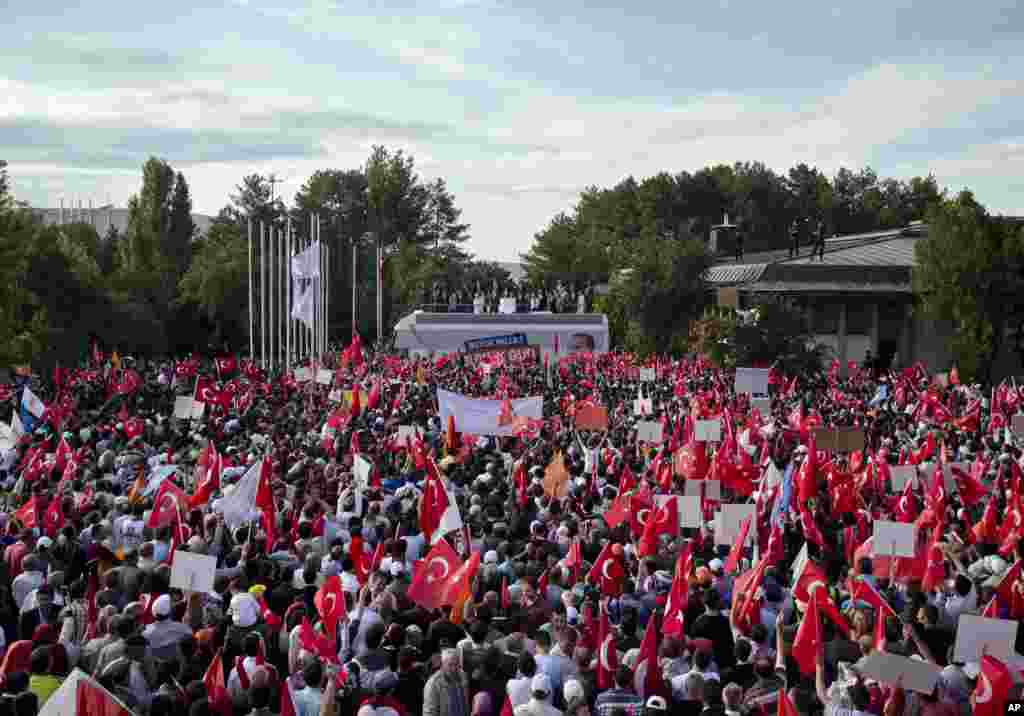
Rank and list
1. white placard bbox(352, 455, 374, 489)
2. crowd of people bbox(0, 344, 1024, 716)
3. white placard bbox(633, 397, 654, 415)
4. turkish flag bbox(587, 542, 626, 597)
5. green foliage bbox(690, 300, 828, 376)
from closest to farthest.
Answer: crowd of people bbox(0, 344, 1024, 716)
turkish flag bbox(587, 542, 626, 597)
white placard bbox(352, 455, 374, 489)
white placard bbox(633, 397, 654, 415)
green foliage bbox(690, 300, 828, 376)

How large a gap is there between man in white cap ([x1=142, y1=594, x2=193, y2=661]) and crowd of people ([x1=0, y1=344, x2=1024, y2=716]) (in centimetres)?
2

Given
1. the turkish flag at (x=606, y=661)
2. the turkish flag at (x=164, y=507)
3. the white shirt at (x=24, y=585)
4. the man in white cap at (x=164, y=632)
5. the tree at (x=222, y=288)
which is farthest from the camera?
the tree at (x=222, y=288)

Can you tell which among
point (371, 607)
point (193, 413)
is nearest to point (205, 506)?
point (371, 607)

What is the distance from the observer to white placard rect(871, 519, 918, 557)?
11.1 meters

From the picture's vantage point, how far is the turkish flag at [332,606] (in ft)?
29.3

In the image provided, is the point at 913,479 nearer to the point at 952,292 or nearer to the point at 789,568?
the point at 789,568

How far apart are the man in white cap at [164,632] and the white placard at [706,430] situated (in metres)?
10.5

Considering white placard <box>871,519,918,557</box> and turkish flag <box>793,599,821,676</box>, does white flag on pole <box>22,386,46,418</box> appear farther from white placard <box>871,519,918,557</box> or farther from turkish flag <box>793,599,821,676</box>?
turkish flag <box>793,599,821,676</box>

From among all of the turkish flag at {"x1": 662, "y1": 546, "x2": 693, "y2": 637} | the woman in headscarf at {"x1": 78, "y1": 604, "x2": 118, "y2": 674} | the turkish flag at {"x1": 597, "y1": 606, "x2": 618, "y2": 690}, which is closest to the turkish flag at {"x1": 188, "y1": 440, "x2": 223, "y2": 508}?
the woman in headscarf at {"x1": 78, "y1": 604, "x2": 118, "y2": 674}

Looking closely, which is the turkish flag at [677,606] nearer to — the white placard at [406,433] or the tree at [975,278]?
the white placard at [406,433]

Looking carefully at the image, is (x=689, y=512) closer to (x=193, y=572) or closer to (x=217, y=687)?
(x=193, y=572)

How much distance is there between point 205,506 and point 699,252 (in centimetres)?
3796

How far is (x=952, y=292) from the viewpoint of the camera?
44.1 m

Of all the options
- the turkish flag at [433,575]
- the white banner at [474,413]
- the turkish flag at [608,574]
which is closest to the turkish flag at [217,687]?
the turkish flag at [433,575]
